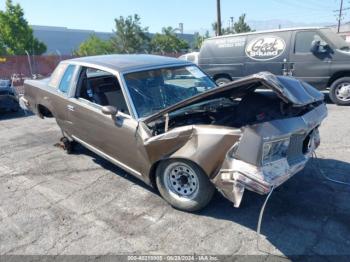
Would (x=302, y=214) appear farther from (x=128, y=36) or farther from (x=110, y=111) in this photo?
(x=128, y=36)

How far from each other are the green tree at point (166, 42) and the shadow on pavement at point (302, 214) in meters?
38.7

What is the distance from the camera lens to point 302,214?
3471 millimetres

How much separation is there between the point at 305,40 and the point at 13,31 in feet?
97.0

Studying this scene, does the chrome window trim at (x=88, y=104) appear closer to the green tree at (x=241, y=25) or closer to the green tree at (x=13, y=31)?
the green tree at (x=13, y=31)

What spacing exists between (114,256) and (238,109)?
2.15 metres

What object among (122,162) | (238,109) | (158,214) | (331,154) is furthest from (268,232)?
(331,154)

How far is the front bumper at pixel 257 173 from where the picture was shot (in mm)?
2793

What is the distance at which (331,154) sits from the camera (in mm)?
5160

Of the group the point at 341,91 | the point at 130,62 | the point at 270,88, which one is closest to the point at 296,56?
the point at 341,91

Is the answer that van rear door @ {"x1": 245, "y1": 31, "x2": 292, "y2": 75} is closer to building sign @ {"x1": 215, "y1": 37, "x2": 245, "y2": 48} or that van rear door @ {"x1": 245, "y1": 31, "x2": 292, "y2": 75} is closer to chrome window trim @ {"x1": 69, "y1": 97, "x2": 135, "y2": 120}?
building sign @ {"x1": 215, "y1": 37, "x2": 245, "y2": 48}

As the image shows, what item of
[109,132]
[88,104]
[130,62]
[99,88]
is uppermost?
[130,62]

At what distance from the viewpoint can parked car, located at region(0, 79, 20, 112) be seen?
8992 millimetres

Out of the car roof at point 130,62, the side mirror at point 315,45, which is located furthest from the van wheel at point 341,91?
the car roof at point 130,62

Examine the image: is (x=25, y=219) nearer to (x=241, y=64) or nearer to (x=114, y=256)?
(x=114, y=256)
